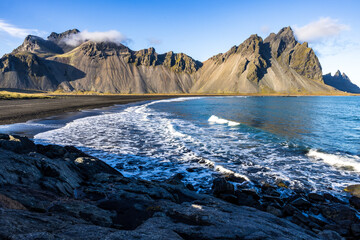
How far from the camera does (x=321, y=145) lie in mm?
19922

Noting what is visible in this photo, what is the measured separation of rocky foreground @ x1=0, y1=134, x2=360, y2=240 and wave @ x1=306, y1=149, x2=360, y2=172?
5651mm

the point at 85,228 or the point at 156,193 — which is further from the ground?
the point at 85,228

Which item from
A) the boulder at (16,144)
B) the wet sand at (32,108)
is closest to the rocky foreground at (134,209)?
the boulder at (16,144)

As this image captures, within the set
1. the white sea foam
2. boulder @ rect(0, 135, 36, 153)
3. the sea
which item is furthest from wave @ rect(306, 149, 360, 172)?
Answer: boulder @ rect(0, 135, 36, 153)

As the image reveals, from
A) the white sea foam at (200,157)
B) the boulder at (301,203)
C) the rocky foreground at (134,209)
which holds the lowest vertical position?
the boulder at (301,203)

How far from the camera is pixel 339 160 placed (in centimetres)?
1547

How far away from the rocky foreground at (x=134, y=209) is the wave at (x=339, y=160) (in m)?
5.65

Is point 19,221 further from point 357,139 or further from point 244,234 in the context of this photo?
point 357,139

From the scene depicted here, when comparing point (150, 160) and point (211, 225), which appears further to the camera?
point (150, 160)

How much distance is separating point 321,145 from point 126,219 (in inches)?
812

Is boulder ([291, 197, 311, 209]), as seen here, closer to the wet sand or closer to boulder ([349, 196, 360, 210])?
boulder ([349, 196, 360, 210])

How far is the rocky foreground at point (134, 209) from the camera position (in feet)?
14.6

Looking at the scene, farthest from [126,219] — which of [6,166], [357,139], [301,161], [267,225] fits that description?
[357,139]

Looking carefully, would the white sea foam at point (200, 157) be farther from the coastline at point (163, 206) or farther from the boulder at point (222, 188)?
the coastline at point (163, 206)
